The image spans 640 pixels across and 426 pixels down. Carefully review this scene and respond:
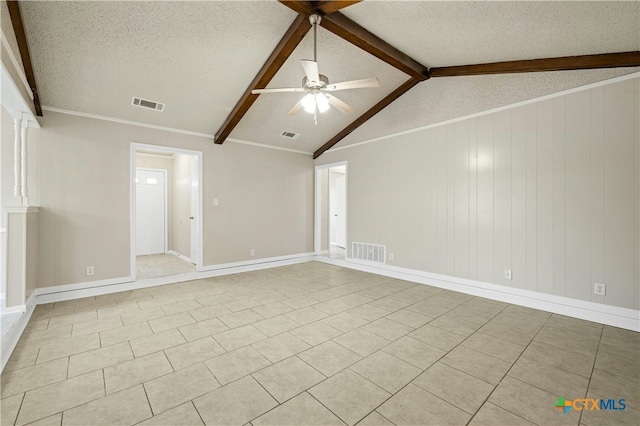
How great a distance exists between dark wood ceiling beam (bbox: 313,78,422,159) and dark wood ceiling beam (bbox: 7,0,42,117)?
4.27m

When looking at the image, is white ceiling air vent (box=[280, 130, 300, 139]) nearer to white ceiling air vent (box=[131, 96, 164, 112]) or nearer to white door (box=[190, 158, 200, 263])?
white door (box=[190, 158, 200, 263])

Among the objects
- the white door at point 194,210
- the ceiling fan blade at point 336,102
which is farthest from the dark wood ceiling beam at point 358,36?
the white door at point 194,210

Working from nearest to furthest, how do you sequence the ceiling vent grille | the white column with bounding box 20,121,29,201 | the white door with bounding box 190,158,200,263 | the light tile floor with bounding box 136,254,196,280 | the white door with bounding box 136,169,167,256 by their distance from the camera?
the white column with bounding box 20,121,29,201 → the light tile floor with bounding box 136,254,196,280 → the ceiling vent grille → the white door with bounding box 190,158,200,263 → the white door with bounding box 136,169,167,256

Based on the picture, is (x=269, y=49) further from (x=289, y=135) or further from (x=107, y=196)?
(x=107, y=196)

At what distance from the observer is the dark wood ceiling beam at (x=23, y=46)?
7.57 ft

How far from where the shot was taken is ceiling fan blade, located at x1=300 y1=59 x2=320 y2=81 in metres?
2.43

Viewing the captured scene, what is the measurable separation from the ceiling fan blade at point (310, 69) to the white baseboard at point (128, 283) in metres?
3.92

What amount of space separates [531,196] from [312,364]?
339 centimetres

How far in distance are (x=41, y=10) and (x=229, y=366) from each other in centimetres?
348

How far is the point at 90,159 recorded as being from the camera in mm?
4016

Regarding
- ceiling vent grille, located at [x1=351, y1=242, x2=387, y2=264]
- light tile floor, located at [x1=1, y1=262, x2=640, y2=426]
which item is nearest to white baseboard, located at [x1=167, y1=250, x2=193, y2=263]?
light tile floor, located at [x1=1, y1=262, x2=640, y2=426]

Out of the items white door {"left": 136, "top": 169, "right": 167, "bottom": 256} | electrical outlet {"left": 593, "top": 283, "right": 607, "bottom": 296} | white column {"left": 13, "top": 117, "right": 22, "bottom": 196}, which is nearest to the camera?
electrical outlet {"left": 593, "top": 283, "right": 607, "bottom": 296}

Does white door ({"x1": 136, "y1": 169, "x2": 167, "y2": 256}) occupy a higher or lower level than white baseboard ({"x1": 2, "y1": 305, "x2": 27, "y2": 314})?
higher

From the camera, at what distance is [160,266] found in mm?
5672
